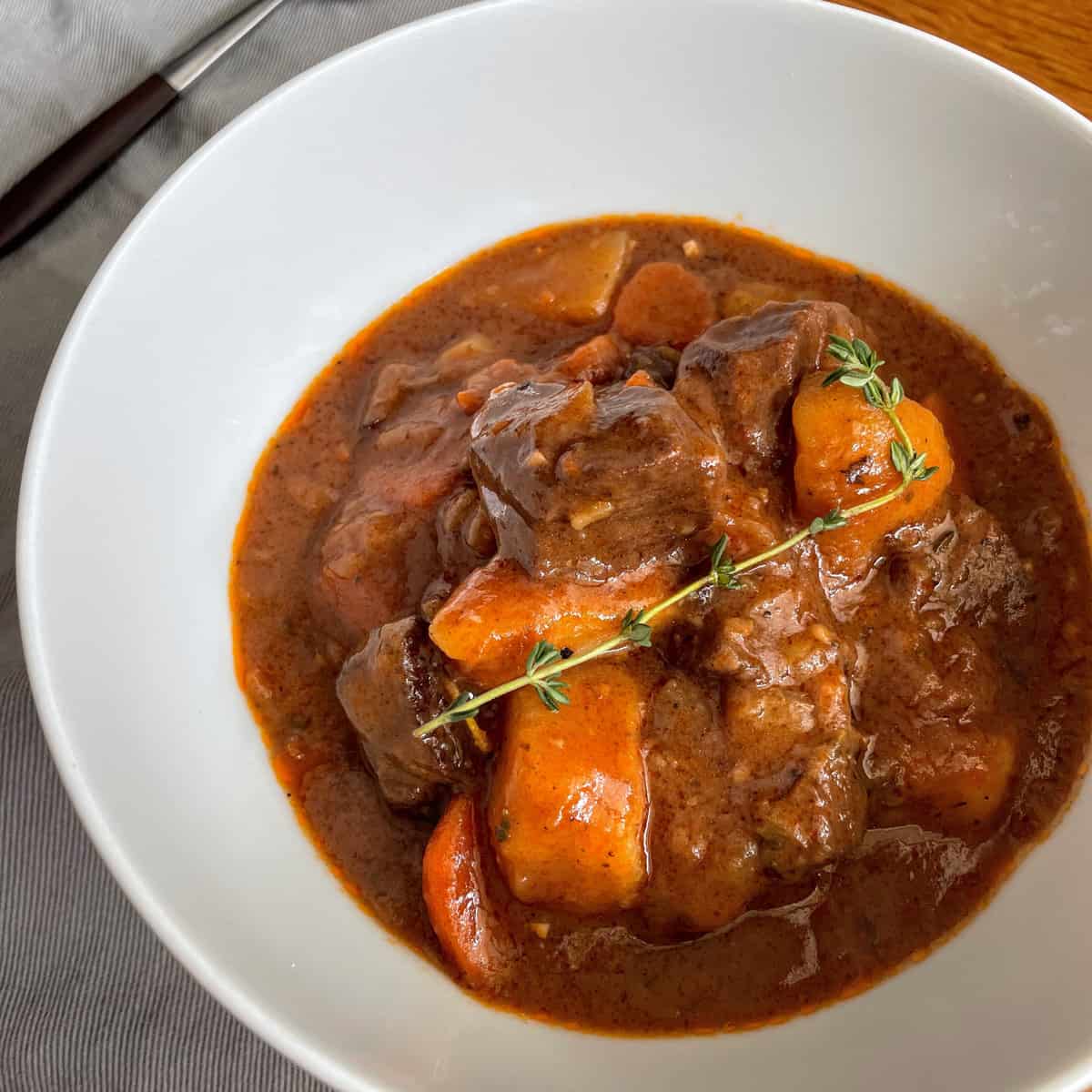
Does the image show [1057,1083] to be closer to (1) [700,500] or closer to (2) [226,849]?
(1) [700,500]

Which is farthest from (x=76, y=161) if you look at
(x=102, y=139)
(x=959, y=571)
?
(x=959, y=571)

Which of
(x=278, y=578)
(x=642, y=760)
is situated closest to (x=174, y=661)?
(x=278, y=578)

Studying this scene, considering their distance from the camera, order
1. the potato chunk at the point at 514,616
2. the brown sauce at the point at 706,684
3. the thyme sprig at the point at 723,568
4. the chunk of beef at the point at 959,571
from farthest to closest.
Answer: the chunk of beef at the point at 959,571
the brown sauce at the point at 706,684
the potato chunk at the point at 514,616
the thyme sprig at the point at 723,568

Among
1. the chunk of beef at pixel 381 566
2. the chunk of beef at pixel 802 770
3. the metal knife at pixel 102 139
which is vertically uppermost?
the metal knife at pixel 102 139

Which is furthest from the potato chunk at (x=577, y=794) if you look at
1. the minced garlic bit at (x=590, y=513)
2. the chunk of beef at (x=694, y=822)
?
the minced garlic bit at (x=590, y=513)

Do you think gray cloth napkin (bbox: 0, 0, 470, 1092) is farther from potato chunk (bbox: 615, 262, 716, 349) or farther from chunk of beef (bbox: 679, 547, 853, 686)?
chunk of beef (bbox: 679, 547, 853, 686)

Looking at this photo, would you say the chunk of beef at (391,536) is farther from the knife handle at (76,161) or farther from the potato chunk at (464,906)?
the knife handle at (76,161)
